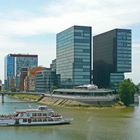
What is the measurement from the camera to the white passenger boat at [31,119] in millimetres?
108812

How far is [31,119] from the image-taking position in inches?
4350

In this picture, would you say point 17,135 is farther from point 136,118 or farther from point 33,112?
point 136,118

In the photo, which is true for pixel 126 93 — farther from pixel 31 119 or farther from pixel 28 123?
pixel 28 123

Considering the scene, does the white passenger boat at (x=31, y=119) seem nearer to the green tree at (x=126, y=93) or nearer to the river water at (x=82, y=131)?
A: the river water at (x=82, y=131)

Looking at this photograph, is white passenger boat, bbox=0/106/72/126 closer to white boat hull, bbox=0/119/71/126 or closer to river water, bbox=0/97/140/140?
white boat hull, bbox=0/119/71/126

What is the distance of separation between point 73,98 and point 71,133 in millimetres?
98324

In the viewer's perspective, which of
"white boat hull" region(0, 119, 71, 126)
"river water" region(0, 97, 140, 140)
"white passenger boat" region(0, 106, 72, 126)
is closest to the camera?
"river water" region(0, 97, 140, 140)

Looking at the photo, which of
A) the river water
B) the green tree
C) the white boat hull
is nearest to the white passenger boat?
the white boat hull

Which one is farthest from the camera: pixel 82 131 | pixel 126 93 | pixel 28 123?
pixel 126 93

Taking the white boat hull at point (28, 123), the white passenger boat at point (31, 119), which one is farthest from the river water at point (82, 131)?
the white passenger boat at point (31, 119)

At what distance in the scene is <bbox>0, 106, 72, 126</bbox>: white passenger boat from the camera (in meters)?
109

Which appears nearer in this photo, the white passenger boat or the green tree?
the white passenger boat

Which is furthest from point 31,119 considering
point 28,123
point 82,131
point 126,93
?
point 126,93

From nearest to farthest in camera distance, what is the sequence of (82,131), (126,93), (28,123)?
(82,131), (28,123), (126,93)
